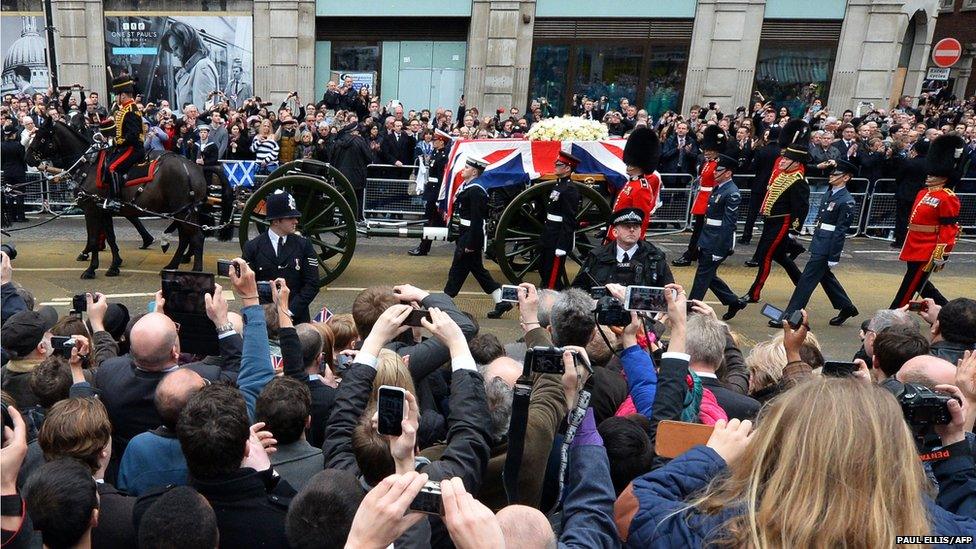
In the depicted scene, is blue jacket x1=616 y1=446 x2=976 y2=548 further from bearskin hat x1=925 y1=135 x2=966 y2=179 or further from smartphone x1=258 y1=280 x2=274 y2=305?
bearskin hat x1=925 y1=135 x2=966 y2=179

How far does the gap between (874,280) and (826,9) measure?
1070 centimetres

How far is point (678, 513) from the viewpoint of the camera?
1917mm

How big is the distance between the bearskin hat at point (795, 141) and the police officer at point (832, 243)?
72 centimetres

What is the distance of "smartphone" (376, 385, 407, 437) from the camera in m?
2.05

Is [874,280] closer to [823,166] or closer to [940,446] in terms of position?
[823,166]

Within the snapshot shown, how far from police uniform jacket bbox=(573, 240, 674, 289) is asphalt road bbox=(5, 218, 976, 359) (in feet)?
4.78

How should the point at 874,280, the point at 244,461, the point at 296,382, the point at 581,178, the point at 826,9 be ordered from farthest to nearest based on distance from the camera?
the point at 826,9 < the point at 874,280 < the point at 581,178 < the point at 296,382 < the point at 244,461

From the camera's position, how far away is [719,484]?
6.32ft

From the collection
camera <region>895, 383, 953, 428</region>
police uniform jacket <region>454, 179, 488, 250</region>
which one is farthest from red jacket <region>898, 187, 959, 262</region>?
camera <region>895, 383, 953, 428</region>

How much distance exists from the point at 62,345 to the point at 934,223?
7471 millimetres

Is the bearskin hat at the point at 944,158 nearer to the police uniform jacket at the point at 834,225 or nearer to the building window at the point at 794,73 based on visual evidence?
the police uniform jacket at the point at 834,225

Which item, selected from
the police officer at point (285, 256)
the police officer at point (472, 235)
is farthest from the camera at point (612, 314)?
the police officer at point (472, 235)

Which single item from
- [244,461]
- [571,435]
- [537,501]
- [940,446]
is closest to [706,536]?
[571,435]

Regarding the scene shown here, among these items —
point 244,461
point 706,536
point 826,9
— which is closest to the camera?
point 706,536
